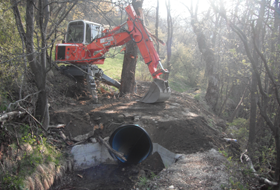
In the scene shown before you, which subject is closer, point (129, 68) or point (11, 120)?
point (11, 120)

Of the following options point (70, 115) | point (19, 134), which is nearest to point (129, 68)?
point (70, 115)

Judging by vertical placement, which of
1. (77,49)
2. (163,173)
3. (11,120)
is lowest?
(163,173)

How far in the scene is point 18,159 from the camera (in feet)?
13.6

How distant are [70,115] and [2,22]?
3030mm

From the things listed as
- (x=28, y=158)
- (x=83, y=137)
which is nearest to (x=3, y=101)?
(x=28, y=158)

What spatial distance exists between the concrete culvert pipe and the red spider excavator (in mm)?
1701

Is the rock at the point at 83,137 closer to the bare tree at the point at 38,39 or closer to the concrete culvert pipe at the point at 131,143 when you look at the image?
the concrete culvert pipe at the point at 131,143

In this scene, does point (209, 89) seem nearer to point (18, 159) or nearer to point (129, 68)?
point (129, 68)

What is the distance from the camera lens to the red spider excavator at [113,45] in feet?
24.0

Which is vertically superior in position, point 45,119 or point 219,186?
point 45,119

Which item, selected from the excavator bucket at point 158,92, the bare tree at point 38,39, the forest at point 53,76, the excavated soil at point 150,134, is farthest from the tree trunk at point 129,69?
the bare tree at point 38,39

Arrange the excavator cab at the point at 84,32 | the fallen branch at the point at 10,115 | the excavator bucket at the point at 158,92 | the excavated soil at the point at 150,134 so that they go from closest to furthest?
the fallen branch at the point at 10,115 < the excavated soil at the point at 150,134 < the excavator bucket at the point at 158,92 < the excavator cab at the point at 84,32

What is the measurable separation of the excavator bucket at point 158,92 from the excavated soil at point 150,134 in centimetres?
26

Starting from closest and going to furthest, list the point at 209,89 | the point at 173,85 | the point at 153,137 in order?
the point at 153,137, the point at 209,89, the point at 173,85
